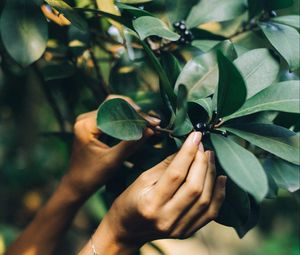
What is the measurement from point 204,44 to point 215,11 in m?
0.07

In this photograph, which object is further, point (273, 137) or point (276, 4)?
point (276, 4)

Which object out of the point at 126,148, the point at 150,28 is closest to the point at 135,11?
the point at 150,28

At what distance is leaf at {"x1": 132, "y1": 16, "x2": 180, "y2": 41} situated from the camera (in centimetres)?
76

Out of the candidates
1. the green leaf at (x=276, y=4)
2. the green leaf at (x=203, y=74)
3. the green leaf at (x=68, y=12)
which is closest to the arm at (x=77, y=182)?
the green leaf at (x=203, y=74)

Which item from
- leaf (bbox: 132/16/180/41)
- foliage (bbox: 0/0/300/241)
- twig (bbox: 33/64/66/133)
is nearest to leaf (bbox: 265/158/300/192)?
foliage (bbox: 0/0/300/241)

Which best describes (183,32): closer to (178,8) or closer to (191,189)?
(178,8)

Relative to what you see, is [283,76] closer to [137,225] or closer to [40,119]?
[137,225]

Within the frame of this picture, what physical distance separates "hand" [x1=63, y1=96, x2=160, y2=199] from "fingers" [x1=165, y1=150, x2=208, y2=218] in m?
0.16

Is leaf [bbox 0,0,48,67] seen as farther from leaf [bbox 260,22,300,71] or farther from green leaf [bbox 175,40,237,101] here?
leaf [bbox 260,22,300,71]

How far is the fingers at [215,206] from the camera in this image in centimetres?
80

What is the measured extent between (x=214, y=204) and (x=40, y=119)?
1.34 m

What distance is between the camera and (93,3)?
96 centimetres

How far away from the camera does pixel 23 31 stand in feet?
2.90

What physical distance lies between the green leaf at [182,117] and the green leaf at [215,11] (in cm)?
25
